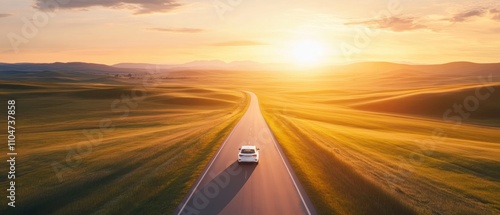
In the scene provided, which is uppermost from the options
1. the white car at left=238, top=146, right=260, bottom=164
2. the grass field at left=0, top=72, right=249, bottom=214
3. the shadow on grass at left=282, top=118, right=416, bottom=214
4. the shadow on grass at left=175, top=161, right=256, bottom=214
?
the white car at left=238, top=146, right=260, bottom=164

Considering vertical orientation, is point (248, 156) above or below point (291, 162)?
above

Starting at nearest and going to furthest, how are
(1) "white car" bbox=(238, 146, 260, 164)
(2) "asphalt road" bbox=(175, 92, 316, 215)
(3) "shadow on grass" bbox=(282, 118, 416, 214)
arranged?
(2) "asphalt road" bbox=(175, 92, 316, 215) < (3) "shadow on grass" bbox=(282, 118, 416, 214) < (1) "white car" bbox=(238, 146, 260, 164)

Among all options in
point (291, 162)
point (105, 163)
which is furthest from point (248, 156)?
point (105, 163)

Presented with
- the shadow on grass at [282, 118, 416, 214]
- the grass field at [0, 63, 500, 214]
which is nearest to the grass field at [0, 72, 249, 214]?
the grass field at [0, 63, 500, 214]

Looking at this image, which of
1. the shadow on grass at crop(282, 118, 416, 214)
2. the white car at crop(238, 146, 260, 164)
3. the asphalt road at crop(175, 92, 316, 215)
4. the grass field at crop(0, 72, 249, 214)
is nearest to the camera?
the asphalt road at crop(175, 92, 316, 215)

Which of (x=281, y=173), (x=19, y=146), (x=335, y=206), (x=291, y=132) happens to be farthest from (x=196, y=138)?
(x=335, y=206)

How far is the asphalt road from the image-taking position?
15828 millimetres

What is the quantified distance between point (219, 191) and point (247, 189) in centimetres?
161

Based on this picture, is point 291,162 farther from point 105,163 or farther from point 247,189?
point 105,163

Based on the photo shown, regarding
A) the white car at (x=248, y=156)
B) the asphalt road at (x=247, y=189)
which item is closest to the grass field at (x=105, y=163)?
the asphalt road at (x=247, y=189)

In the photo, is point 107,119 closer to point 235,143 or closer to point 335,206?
point 235,143

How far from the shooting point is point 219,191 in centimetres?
1806

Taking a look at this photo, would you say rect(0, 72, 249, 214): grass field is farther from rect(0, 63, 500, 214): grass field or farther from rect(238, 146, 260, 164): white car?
rect(238, 146, 260, 164): white car

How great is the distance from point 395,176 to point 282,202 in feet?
36.8
